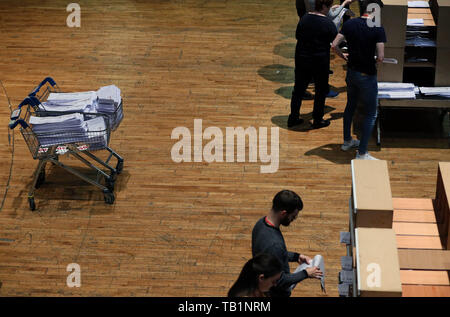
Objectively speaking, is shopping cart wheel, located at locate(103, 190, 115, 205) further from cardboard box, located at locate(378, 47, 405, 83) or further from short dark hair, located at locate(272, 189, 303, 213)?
cardboard box, located at locate(378, 47, 405, 83)

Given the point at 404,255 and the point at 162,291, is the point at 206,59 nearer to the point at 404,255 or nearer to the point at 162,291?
the point at 162,291

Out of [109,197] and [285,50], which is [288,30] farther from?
[109,197]

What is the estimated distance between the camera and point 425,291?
4.30 meters

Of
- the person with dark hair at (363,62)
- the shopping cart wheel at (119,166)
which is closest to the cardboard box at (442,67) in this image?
the person with dark hair at (363,62)

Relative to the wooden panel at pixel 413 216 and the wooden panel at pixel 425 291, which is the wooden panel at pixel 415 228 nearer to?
the wooden panel at pixel 413 216

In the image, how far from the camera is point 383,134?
8.02 metres

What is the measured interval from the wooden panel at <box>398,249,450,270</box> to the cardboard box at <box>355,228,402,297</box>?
0.95 feet

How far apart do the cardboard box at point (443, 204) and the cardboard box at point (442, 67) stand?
3.24 m

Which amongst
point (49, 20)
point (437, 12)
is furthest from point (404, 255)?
point (49, 20)

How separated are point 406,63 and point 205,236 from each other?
316cm

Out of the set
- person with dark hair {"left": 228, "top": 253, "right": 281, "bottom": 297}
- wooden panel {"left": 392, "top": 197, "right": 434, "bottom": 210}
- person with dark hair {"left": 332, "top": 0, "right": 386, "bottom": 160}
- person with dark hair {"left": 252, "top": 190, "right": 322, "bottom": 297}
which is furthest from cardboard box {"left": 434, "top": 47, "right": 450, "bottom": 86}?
person with dark hair {"left": 228, "top": 253, "right": 281, "bottom": 297}

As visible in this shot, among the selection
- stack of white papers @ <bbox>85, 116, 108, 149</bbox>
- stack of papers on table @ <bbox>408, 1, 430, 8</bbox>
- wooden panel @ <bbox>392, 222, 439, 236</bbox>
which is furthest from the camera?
stack of papers on table @ <bbox>408, 1, 430, 8</bbox>

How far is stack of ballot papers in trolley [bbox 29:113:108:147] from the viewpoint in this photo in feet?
21.9

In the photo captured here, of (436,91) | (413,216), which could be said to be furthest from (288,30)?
(413,216)
